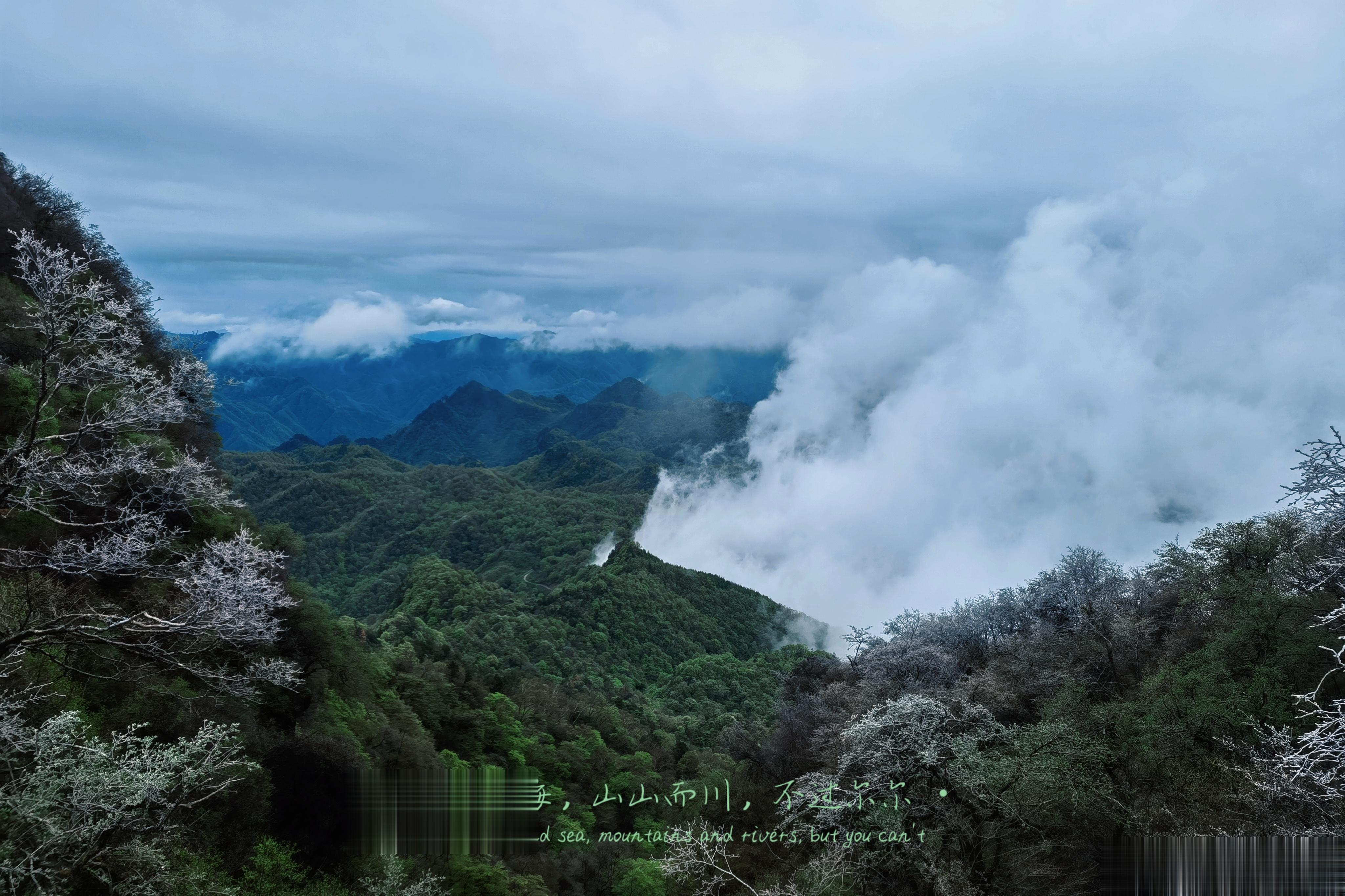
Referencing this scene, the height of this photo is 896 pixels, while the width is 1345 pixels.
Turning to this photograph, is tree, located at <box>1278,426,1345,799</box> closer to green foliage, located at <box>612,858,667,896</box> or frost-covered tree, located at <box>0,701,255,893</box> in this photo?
frost-covered tree, located at <box>0,701,255,893</box>

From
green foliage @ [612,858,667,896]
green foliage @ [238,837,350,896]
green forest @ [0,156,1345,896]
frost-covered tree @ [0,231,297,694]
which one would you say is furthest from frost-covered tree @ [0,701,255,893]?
green foliage @ [612,858,667,896]

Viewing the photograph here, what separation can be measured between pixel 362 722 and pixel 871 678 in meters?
21.4

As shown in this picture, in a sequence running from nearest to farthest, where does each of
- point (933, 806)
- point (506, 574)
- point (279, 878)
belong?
point (933, 806) → point (279, 878) → point (506, 574)

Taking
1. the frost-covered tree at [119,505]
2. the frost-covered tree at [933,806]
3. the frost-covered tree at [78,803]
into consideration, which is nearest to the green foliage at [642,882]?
the frost-covered tree at [933,806]

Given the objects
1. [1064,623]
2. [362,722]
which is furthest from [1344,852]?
[1064,623]

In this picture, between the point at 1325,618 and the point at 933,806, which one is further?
the point at 933,806

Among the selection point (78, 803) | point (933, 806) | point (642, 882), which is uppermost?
point (78, 803)

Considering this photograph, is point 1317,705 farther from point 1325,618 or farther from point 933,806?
point 933,806

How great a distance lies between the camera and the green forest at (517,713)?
849cm

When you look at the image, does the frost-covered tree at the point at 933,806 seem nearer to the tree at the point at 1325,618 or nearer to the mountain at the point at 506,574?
the tree at the point at 1325,618

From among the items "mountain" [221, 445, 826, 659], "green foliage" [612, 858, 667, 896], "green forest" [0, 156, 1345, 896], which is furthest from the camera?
"mountain" [221, 445, 826, 659]

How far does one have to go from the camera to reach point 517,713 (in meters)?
42.8

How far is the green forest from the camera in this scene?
8.49m

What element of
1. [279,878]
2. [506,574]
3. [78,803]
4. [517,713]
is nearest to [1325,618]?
[78,803]
